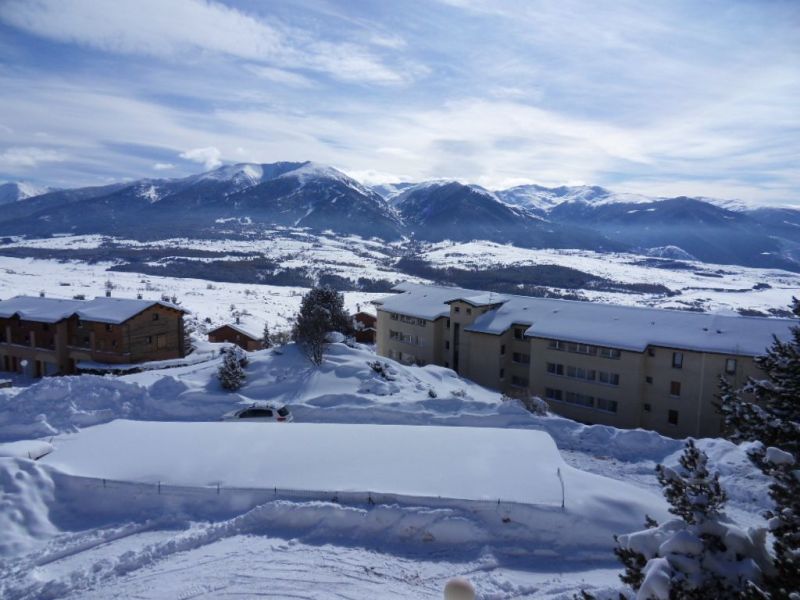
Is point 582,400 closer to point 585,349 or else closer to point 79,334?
point 585,349

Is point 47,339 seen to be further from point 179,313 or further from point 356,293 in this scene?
point 356,293

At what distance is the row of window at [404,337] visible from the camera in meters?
41.2

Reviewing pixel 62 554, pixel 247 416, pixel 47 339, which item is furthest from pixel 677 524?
pixel 47 339

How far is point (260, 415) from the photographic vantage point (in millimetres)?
18594

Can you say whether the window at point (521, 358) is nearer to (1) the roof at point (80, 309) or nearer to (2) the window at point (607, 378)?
(2) the window at point (607, 378)

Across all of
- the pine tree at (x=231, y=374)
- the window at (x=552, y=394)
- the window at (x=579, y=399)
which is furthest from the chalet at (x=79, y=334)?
the window at (x=579, y=399)

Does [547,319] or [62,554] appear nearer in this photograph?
[62,554]

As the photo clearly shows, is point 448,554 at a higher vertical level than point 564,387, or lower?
higher

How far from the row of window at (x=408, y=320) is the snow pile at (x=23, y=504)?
30.4 m

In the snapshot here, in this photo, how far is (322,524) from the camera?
1079 centimetres

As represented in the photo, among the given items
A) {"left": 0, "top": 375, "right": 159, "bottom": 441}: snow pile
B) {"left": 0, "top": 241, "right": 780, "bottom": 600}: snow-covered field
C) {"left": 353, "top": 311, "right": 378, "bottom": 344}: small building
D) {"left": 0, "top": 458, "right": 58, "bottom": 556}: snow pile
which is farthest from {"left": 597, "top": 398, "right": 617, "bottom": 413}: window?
{"left": 353, "top": 311, "right": 378, "bottom": 344}: small building

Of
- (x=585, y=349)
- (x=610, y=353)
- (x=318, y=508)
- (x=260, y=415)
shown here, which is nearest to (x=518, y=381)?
(x=585, y=349)

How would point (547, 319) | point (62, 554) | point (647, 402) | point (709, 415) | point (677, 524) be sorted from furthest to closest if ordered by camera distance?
1. point (547, 319)
2. point (647, 402)
3. point (709, 415)
4. point (62, 554)
5. point (677, 524)

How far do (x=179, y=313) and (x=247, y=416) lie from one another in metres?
20.0
